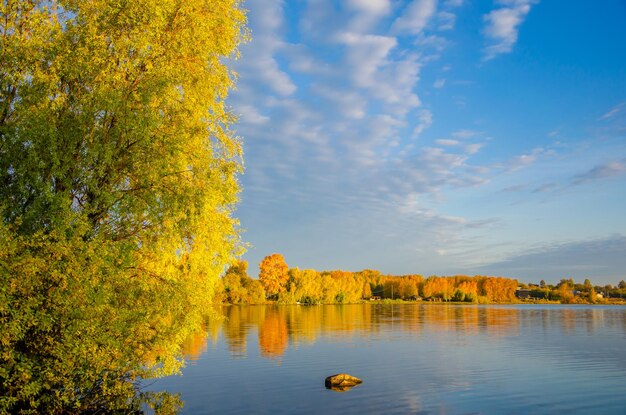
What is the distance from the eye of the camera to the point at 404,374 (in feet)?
144

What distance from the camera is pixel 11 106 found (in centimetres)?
2175

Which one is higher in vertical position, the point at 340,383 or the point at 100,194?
the point at 100,194

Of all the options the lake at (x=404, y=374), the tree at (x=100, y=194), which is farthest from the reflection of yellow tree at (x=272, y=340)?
the tree at (x=100, y=194)

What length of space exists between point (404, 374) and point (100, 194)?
3218cm

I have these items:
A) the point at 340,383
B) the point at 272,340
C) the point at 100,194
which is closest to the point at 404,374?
the point at 340,383

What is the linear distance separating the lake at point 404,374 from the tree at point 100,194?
1122 centimetres

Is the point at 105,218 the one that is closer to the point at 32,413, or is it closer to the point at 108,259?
the point at 108,259

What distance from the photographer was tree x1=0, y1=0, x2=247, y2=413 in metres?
18.6

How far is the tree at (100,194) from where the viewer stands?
734 inches

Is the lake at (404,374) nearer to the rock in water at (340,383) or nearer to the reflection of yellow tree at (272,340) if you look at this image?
the reflection of yellow tree at (272,340)

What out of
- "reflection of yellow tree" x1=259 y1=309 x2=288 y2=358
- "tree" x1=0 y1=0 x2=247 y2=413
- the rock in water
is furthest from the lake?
"tree" x1=0 y1=0 x2=247 y2=413

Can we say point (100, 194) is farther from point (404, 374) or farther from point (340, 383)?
point (404, 374)

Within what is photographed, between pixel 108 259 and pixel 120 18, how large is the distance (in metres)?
11.0

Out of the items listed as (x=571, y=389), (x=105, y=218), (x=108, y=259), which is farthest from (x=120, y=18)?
(x=571, y=389)
